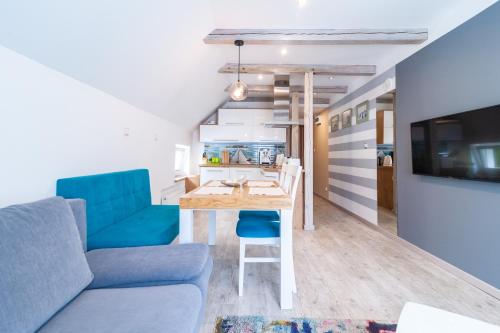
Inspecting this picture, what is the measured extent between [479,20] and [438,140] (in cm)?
108

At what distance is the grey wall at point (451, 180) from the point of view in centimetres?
191

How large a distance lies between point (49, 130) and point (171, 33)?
142 centimetres

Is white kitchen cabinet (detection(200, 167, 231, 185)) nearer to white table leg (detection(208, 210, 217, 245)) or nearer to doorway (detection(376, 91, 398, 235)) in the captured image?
white table leg (detection(208, 210, 217, 245))

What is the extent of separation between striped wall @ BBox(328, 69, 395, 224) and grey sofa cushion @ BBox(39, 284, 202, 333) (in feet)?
11.3

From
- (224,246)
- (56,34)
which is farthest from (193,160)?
(56,34)

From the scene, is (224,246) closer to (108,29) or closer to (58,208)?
(58,208)

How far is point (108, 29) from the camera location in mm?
1720

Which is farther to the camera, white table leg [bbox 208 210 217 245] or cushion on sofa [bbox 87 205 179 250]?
white table leg [bbox 208 210 217 245]

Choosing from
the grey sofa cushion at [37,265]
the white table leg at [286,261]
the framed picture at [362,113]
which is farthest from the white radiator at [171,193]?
the framed picture at [362,113]

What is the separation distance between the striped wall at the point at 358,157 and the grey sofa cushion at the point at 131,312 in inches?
135

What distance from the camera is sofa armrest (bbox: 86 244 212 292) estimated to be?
3.78ft

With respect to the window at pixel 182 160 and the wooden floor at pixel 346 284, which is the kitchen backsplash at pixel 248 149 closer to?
the window at pixel 182 160

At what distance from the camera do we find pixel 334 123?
16.6 ft

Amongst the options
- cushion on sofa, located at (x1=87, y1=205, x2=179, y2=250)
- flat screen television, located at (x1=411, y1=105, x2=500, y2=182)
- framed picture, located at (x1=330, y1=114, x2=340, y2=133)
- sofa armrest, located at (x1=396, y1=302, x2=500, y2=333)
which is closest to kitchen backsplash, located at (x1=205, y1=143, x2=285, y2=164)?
framed picture, located at (x1=330, y1=114, x2=340, y2=133)
